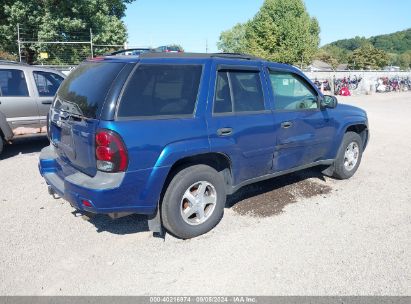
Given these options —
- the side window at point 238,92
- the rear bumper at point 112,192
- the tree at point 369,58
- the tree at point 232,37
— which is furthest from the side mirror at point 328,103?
the tree at point 369,58

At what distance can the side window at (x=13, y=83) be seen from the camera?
22.1 feet

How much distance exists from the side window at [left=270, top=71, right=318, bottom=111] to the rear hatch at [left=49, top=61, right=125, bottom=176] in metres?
1.97

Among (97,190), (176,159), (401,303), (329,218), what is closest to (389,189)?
(329,218)

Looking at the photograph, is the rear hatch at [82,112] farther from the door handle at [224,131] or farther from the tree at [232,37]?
the tree at [232,37]

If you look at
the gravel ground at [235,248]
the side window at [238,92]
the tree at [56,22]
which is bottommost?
the gravel ground at [235,248]

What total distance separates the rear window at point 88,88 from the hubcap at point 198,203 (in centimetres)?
123

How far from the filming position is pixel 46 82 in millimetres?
7312

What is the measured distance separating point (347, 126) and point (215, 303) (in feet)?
12.1

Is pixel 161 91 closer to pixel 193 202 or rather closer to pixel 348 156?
pixel 193 202

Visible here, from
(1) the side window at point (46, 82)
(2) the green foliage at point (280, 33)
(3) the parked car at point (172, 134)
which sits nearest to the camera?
(3) the parked car at point (172, 134)

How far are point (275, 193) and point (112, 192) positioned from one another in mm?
2670

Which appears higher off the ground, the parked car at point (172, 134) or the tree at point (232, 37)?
the tree at point (232, 37)

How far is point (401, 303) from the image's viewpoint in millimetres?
2855

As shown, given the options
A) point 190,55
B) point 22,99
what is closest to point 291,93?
point 190,55
